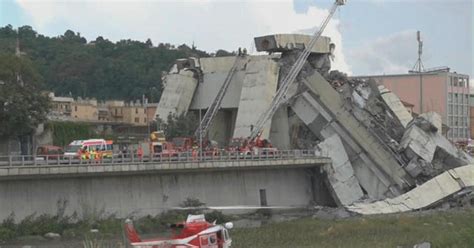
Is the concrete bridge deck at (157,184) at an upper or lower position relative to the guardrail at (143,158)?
lower

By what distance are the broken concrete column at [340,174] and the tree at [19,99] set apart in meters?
24.8

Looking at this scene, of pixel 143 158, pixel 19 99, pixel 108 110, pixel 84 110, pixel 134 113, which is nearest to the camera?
pixel 143 158

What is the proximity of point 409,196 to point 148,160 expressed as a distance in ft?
73.6

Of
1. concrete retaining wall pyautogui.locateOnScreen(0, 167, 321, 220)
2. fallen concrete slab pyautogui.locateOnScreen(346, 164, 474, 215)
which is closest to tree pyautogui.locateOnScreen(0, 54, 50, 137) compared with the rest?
concrete retaining wall pyautogui.locateOnScreen(0, 167, 321, 220)

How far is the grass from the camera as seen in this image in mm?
35250

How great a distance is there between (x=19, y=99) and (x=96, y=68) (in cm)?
8837

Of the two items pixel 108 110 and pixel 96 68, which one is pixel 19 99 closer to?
pixel 108 110

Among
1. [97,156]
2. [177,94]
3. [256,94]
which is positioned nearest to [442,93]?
[256,94]

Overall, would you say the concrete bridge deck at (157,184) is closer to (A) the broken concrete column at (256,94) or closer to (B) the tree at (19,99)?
(A) the broken concrete column at (256,94)

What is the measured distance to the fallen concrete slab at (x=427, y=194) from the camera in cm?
5708

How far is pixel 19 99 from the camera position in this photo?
187 feet

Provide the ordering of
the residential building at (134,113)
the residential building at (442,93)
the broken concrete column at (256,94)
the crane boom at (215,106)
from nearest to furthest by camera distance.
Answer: the broken concrete column at (256,94), the crane boom at (215,106), the residential building at (442,93), the residential building at (134,113)

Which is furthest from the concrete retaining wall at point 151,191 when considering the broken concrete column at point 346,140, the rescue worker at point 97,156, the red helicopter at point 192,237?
the red helicopter at point 192,237

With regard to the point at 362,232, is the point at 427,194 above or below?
above
